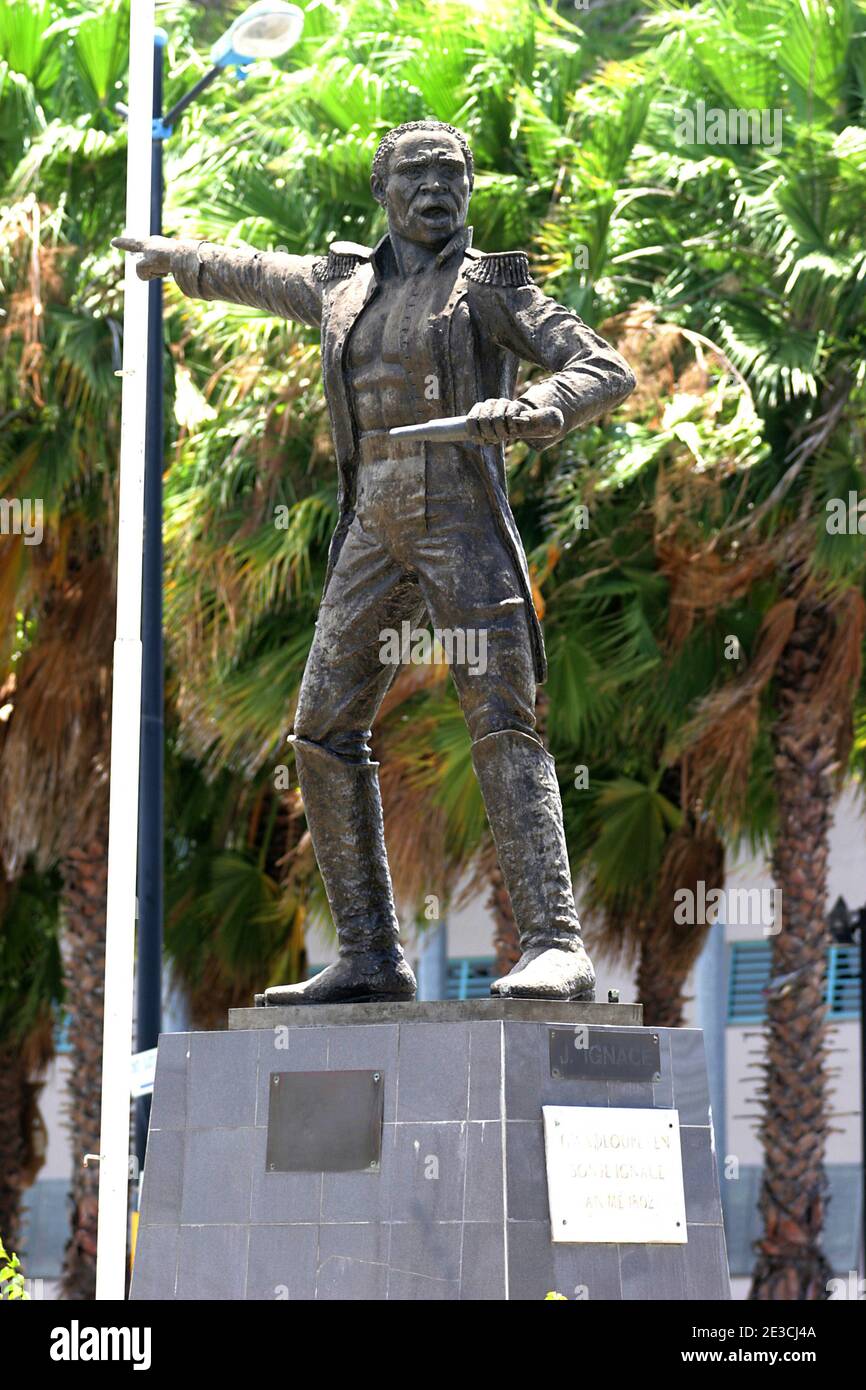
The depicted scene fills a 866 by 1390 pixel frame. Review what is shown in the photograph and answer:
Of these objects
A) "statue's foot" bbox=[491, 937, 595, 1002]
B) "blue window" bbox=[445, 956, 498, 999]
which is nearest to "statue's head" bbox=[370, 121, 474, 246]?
"statue's foot" bbox=[491, 937, 595, 1002]

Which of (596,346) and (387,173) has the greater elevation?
(387,173)

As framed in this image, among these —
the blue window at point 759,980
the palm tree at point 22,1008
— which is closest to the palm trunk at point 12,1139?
the palm tree at point 22,1008

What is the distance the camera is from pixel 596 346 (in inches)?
253

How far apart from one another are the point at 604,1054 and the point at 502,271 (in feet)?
7.27

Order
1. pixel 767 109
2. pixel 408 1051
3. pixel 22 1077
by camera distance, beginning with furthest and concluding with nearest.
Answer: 1. pixel 22 1077
2. pixel 767 109
3. pixel 408 1051

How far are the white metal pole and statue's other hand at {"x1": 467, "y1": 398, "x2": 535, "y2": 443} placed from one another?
203cm

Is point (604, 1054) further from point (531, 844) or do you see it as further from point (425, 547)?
point (425, 547)

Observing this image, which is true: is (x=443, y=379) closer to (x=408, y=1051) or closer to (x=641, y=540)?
(x=408, y=1051)

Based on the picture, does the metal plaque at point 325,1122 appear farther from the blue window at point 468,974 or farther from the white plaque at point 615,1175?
the blue window at point 468,974

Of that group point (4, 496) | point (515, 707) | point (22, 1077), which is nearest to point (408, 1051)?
point (515, 707)

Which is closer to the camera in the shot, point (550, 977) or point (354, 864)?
point (550, 977)

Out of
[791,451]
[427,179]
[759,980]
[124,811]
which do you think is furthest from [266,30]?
[759,980]

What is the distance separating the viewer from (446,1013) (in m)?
6.18

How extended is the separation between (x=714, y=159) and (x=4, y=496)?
4804 millimetres
